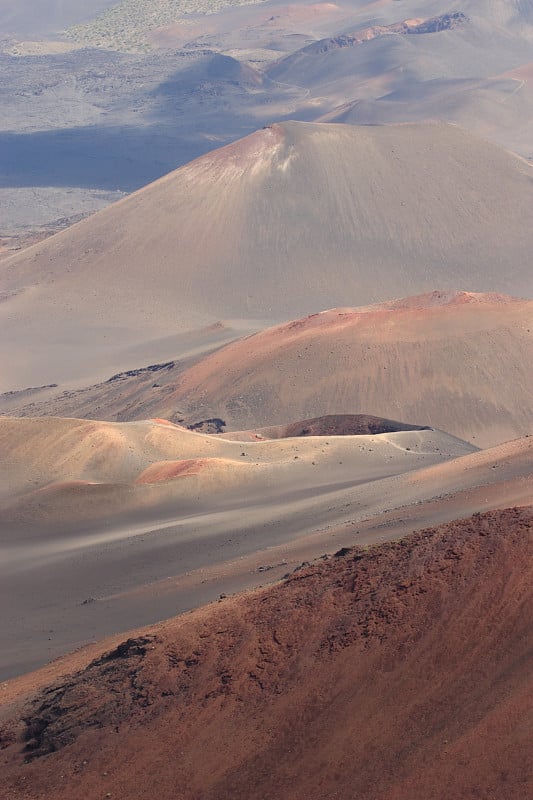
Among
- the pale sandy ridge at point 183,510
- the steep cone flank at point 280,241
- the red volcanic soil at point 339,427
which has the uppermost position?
the steep cone flank at point 280,241

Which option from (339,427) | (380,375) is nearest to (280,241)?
(380,375)

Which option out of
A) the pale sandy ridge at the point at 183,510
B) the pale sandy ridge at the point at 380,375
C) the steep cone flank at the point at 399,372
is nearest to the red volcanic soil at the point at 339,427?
the pale sandy ridge at the point at 380,375

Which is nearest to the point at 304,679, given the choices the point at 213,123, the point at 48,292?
the point at 48,292

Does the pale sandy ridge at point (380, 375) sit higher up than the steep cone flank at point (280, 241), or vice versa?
the steep cone flank at point (280, 241)

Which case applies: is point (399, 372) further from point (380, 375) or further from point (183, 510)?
point (183, 510)

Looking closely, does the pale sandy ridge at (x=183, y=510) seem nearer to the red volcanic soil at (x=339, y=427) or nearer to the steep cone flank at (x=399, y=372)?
the red volcanic soil at (x=339, y=427)

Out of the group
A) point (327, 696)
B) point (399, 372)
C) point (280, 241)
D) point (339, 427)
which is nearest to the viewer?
point (327, 696)
